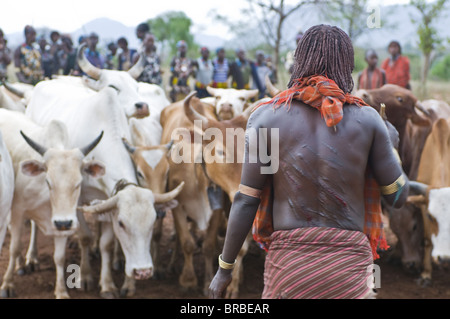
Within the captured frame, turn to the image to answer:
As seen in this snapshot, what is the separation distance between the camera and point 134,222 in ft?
17.9

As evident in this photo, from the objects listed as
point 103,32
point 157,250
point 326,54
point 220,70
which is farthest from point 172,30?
point 326,54

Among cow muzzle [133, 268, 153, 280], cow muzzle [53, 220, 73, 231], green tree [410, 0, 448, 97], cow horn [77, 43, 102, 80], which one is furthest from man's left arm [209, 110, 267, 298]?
green tree [410, 0, 448, 97]

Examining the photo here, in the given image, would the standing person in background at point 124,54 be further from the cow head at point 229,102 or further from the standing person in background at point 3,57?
the cow head at point 229,102

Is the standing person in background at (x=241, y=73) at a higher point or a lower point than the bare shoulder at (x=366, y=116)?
lower

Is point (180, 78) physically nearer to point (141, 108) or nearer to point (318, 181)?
point (141, 108)

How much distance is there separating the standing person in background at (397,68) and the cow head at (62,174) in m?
5.83

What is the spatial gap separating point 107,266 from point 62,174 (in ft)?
3.93

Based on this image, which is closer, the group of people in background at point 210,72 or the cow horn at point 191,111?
the cow horn at point 191,111

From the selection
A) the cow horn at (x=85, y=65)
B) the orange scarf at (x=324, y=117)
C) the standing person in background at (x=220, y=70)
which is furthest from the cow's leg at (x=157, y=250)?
the orange scarf at (x=324, y=117)

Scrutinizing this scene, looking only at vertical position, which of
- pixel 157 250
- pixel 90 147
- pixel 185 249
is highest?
pixel 90 147

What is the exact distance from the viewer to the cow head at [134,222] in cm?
539

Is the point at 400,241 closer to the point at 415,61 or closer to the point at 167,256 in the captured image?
the point at 167,256

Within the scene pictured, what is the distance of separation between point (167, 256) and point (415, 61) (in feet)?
87.5
